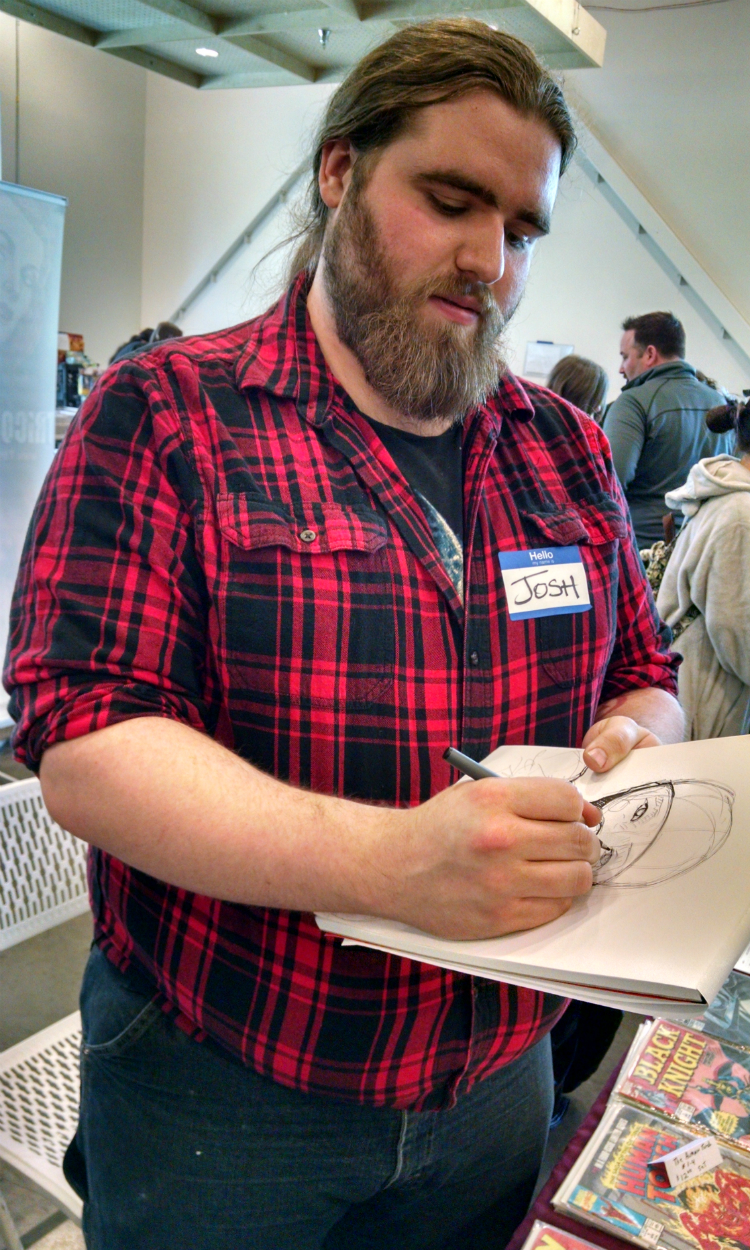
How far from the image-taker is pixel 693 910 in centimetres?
64

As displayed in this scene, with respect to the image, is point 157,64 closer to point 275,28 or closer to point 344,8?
point 275,28

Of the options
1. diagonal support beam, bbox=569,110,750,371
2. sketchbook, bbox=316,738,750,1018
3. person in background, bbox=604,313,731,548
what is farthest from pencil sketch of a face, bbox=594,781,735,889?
diagonal support beam, bbox=569,110,750,371

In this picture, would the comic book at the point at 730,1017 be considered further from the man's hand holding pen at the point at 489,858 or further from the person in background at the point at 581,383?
the person in background at the point at 581,383

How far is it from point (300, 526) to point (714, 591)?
1.92 metres

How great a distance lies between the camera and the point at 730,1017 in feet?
4.89

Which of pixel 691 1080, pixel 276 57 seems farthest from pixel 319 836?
pixel 276 57

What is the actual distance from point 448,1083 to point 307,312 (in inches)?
30.8

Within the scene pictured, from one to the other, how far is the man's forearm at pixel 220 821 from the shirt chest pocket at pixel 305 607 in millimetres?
102

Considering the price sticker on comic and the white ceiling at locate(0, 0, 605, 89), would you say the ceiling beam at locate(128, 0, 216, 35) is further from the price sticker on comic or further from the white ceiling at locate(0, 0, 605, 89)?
the price sticker on comic

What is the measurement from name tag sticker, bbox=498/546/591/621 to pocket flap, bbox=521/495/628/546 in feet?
0.06

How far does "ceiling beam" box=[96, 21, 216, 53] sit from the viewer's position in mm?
4836

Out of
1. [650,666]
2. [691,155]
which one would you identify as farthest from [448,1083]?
[691,155]

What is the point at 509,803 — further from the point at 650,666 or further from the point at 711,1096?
the point at 711,1096

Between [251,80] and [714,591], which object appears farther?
[251,80]
